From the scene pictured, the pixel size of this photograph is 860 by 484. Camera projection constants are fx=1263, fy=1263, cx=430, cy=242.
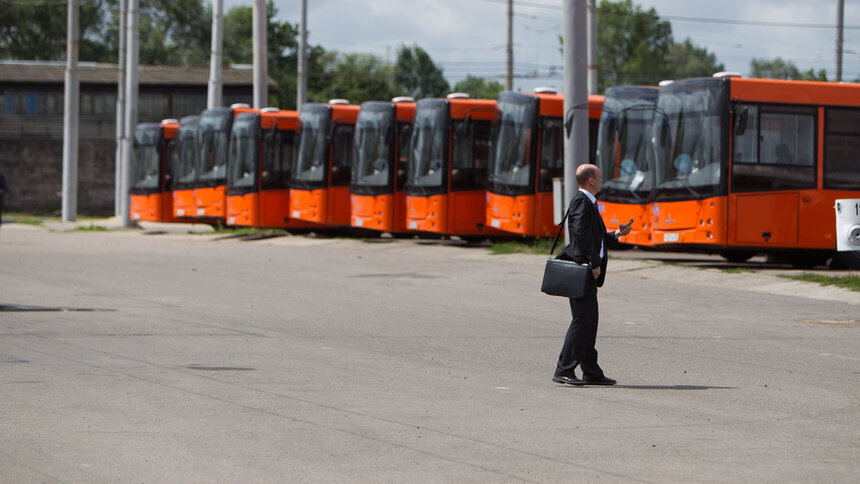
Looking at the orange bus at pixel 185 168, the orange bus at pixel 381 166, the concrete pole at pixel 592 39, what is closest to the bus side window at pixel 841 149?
the concrete pole at pixel 592 39

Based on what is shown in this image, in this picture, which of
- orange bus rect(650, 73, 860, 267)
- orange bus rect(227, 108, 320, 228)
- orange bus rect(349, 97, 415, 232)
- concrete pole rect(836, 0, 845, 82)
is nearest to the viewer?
orange bus rect(650, 73, 860, 267)

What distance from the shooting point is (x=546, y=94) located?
2700 centimetres

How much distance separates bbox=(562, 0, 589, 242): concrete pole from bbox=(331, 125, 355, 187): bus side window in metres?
8.58

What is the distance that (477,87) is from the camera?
5404 inches

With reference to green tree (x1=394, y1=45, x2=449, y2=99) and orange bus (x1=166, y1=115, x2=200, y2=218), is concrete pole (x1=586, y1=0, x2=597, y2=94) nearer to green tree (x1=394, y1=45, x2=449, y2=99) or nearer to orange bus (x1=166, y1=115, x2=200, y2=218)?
orange bus (x1=166, y1=115, x2=200, y2=218)

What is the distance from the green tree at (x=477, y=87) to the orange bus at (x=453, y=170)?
94.8 meters

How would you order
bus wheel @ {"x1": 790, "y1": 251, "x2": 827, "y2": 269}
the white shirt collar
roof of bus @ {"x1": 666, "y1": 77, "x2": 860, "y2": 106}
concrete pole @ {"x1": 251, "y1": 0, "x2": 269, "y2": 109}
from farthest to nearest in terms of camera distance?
1. concrete pole @ {"x1": 251, "y1": 0, "x2": 269, "y2": 109}
2. bus wheel @ {"x1": 790, "y1": 251, "x2": 827, "y2": 269}
3. roof of bus @ {"x1": 666, "y1": 77, "x2": 860, "y2": 106}
4. the white shirt collar

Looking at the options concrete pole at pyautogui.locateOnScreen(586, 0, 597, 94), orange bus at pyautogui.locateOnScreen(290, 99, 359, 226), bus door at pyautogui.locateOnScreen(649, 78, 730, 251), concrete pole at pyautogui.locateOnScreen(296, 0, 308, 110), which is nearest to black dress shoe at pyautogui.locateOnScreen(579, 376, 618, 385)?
bus door at pyautogui.locateOnScreen(649, 78, 730, 251)

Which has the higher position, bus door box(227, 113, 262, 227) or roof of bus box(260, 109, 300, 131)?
roof of bus box(260, 109, 300, 131)

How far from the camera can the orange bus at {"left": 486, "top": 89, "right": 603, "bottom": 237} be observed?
85.9 ft

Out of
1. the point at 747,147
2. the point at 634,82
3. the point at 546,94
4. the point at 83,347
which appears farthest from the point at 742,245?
the point at 634,82

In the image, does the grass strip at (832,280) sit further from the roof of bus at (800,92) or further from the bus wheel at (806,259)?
the roof of bus at (800,92)

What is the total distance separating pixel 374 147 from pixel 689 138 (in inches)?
389

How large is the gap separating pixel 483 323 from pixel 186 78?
54.0m
